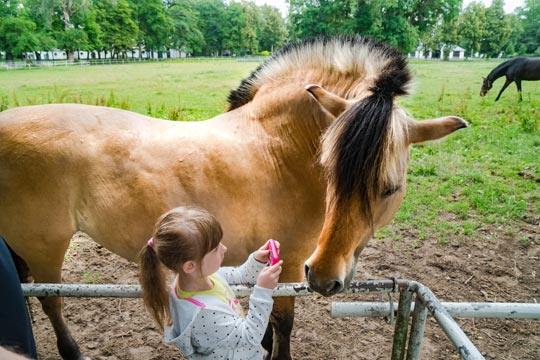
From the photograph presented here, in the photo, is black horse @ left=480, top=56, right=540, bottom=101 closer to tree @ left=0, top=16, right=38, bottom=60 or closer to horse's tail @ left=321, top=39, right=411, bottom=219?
horse's tail @ left=321, top=39, right=411, bottom=219

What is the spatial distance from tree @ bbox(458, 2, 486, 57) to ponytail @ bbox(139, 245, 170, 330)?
5203cm

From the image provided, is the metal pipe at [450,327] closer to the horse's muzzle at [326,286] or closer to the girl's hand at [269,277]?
the horse's muzzle at [326,286]

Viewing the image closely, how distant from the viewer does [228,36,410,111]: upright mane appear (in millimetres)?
2104

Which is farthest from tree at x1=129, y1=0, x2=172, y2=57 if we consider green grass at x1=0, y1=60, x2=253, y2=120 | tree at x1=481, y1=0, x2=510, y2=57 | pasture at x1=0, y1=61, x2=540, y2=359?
tree at x1=481, y1=0, x2=510, y2=57

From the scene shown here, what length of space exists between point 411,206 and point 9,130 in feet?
16.2

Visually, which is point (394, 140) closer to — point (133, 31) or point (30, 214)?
point (30, 214)

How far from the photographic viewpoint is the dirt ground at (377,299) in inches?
110

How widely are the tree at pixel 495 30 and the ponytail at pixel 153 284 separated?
59033 mm

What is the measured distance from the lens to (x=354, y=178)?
5.01 ft

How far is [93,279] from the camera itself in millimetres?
3678

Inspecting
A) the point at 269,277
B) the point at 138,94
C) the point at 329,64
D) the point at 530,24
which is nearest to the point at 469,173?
the point at 329,64

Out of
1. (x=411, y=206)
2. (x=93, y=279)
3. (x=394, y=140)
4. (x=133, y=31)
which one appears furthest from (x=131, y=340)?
(x=133, y=31)

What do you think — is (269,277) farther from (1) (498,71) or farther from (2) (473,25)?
(2) (473,25)

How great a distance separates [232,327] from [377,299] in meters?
2.48
